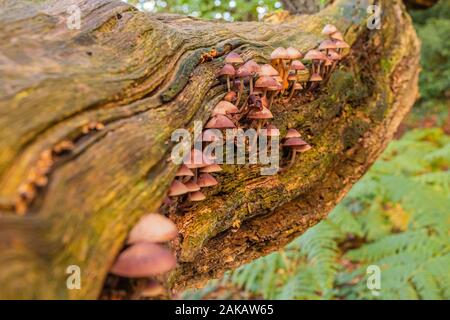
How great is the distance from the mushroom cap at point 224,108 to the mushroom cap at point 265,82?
1.08 feet

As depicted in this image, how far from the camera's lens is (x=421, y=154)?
923cm

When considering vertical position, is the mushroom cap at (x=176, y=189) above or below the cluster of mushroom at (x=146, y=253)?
above

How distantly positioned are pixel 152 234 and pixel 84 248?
0.87ft

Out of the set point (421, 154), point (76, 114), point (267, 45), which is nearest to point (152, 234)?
point (76, 114)

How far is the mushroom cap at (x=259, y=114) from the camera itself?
298 centimetres

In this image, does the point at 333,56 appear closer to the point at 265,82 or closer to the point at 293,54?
the point at 293,54

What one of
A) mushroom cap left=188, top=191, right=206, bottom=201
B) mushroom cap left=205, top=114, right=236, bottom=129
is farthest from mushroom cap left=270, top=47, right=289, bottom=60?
mushroom cap left=188, top=191, right=206, bottom=201

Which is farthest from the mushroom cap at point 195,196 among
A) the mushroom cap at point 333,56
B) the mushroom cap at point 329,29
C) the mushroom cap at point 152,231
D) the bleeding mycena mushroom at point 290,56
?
the mushroom cap at point 329,29

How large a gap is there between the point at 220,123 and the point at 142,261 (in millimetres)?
1232

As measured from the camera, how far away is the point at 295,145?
11.1 feet

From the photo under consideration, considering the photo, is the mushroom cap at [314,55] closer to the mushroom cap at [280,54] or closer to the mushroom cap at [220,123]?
the mushroom cap at [280,54]

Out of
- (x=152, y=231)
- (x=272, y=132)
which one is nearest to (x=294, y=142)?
(x=272, y=132)

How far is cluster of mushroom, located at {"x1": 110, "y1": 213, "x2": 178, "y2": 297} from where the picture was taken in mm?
1631

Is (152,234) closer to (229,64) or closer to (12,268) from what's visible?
(12,268)
